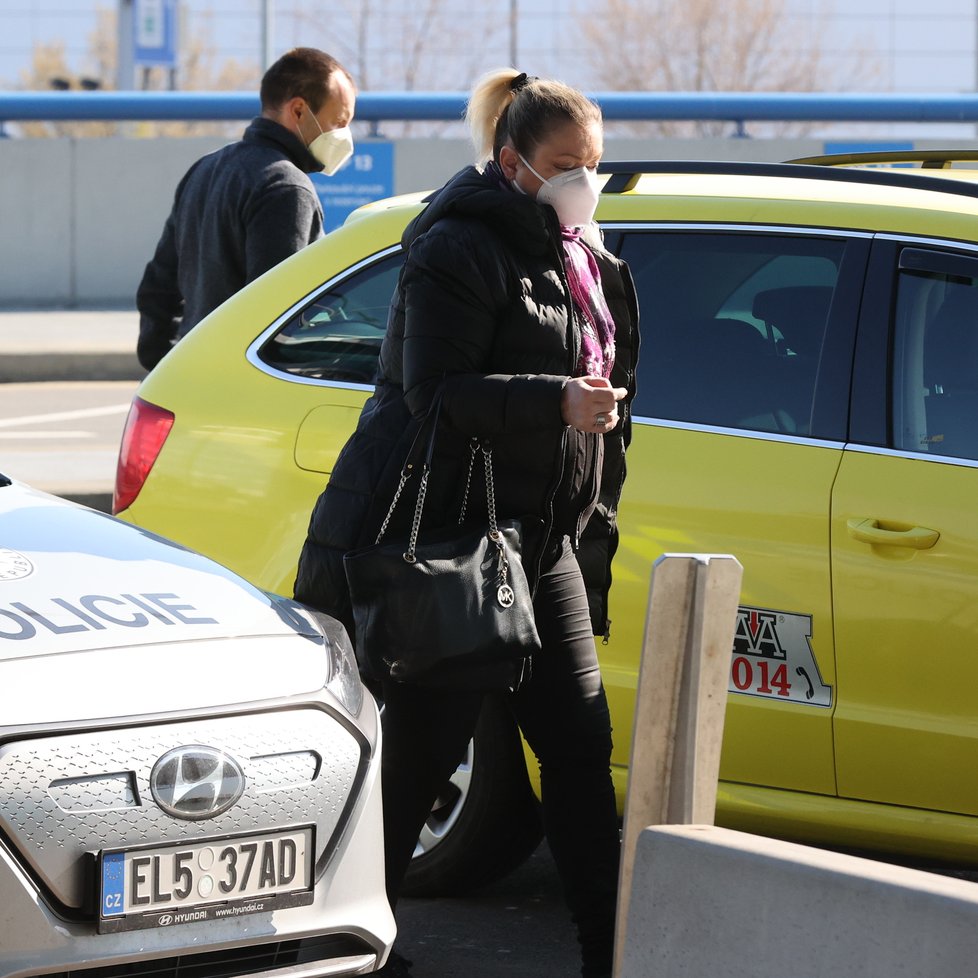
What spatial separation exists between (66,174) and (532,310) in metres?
15.7

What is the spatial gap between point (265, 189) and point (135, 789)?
9.11 feet

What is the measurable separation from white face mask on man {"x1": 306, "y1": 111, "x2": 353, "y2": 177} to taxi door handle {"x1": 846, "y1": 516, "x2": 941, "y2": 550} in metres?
2.45

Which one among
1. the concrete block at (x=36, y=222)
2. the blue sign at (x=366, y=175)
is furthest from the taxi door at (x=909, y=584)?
the concrete block at (x=36, y=222)

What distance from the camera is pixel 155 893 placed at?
9.05ft

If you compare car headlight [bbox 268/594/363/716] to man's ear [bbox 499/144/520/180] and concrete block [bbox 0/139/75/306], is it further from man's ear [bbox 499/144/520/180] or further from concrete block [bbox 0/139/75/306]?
concrete block [bbox 0/139/75/306]

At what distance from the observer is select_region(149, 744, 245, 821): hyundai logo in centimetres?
277

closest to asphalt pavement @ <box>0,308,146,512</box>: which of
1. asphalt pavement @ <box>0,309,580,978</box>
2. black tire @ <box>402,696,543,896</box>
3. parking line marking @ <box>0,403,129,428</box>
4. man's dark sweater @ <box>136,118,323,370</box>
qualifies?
parking line marking @ <box>0,403,129,428</box>

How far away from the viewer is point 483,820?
153 inches

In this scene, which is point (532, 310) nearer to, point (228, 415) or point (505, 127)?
point (505, 127)

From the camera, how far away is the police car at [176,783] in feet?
8.79

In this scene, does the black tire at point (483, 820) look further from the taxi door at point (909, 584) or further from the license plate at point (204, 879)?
the license plate at point (204, 879)

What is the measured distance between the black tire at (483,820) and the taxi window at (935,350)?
107cm

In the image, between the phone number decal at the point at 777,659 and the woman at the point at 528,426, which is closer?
the woman at the point at 528,426

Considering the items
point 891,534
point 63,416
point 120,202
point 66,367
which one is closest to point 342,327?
point 891,534
